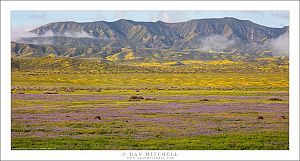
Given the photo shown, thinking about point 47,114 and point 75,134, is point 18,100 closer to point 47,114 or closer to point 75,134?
point 47,114

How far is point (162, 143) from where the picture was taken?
18.9 meters

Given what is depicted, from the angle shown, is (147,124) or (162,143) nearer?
(162,143)

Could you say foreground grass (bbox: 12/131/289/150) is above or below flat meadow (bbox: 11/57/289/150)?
below

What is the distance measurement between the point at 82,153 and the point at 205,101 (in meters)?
15.3

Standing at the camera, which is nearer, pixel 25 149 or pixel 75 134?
pixel 25 149

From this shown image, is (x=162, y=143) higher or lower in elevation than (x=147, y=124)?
lower

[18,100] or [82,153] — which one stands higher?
[18,100]

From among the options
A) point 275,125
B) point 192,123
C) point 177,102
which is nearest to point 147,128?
point 192,123

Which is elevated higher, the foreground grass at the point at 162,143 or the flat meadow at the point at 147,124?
the flat meadow at the point at 147,124

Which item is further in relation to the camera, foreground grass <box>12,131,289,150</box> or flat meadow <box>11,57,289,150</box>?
flat meadow <box>11,57,289,150</box>

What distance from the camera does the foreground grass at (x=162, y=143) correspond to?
1839cm

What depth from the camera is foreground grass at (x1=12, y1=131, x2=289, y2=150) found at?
1839 centimetres

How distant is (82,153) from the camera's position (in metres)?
18.5

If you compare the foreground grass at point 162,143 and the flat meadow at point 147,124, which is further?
the flat meadow at point 147,124
